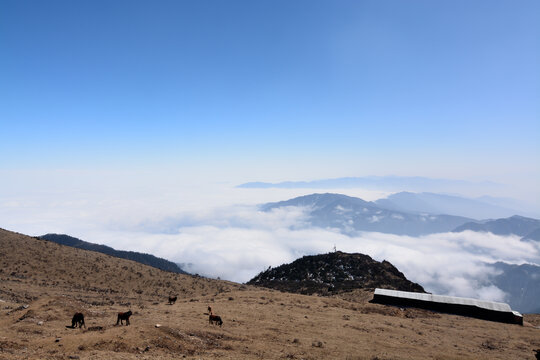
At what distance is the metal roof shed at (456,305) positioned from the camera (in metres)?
30.2

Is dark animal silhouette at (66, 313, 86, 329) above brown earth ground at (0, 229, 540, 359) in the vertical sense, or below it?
above

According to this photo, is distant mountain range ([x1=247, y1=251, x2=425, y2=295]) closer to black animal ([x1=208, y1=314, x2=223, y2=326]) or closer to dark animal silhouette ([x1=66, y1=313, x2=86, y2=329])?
black animal ([x1=208, y1=314, x2=223, y2=326])

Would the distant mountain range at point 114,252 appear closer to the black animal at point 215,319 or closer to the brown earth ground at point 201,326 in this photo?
the brown earth ground at point 201,326

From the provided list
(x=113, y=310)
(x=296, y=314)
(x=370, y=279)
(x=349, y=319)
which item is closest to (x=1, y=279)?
(x=113, y=310)

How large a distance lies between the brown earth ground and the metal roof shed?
192cm

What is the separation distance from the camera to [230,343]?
1497 cm

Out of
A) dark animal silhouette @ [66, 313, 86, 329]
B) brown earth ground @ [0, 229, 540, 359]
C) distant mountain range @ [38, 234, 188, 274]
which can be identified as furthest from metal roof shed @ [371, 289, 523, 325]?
distant mountain range @ [38, 234, 188, 274]

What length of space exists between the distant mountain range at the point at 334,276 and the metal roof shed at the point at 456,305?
9760mm

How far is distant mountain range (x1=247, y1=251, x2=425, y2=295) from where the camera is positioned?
4747 cm

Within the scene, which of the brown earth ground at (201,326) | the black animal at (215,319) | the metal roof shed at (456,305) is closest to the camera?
the brown earth ground at (201,326)

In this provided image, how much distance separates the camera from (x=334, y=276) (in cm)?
5453

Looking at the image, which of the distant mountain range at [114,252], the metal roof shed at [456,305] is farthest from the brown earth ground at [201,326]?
the distant mountain range at [114,252]

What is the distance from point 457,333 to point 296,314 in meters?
12.9

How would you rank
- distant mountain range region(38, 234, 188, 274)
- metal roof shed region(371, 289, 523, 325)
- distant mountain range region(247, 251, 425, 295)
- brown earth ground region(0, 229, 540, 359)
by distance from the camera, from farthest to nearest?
1. distant mountain range region(38, 234, 188, 274)
2. distant mountain range region(247, 251, 425, 295)
3. metal roof shed region(371, 289, 523, 325)
4. brown earth ground region(0, 229, 540, 359)
